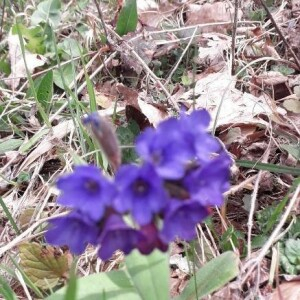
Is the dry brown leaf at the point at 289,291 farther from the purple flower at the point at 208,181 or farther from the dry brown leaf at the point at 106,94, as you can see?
the dry brown leaf at the point at 106,94

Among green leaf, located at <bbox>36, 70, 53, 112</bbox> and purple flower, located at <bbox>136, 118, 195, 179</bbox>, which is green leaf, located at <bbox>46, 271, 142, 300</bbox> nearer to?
purple flower, located at <bbox>136, 118, 195, 179</bbox>

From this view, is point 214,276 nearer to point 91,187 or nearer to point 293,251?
point 293,251

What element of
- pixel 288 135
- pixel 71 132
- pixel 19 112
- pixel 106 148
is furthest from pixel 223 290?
pixel 19 112

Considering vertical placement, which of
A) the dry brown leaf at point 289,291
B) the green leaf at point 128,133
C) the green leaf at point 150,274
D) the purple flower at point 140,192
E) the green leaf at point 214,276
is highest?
the purple flower at point 140,192

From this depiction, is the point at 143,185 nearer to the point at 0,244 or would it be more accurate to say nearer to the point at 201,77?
the point at 0,244

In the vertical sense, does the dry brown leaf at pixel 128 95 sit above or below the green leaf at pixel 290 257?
A: above

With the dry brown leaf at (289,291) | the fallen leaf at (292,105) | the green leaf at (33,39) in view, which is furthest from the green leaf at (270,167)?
the green leaf at (33,39)

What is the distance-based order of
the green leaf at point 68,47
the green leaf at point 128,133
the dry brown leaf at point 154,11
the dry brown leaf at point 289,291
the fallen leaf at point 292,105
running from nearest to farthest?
the dry brown leaf at point 289,291, the green leaf at point 128,133, the fallen leaf at point 292,105, the green leaf at point 68,47, the dry brown leaf at point 154,11
